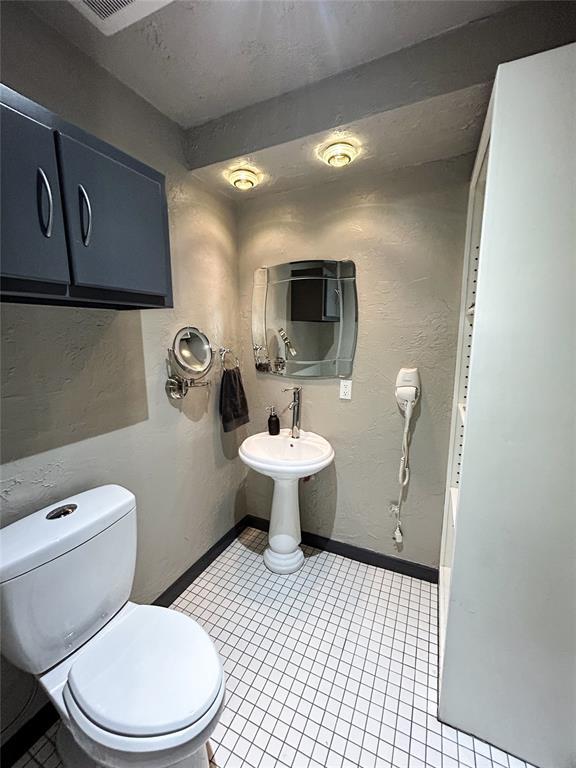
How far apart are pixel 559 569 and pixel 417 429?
2.82 feet

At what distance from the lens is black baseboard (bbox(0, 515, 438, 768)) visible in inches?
46.2

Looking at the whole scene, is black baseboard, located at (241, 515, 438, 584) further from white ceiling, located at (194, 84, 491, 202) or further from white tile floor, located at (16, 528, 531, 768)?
white ceiling, located at (194, 84, 491, 202)

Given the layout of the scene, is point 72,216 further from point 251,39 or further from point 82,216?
point 251,39

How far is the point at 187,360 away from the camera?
66.5 inches

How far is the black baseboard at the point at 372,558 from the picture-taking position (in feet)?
6.24

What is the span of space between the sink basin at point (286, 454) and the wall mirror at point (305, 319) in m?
0.40

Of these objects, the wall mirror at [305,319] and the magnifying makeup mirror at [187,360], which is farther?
the wall mirror at [305,319]

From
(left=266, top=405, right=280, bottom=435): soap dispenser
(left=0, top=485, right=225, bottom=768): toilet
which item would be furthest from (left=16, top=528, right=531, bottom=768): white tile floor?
(left=266, top=405, right=280, bottom=435): soap dispenser

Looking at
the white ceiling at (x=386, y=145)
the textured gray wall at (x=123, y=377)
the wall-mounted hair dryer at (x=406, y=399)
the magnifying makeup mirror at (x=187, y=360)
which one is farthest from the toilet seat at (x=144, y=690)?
the white ceiling at (x=386, y=145)

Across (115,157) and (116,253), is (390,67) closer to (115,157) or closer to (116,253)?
(115,157)

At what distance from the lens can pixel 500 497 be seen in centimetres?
103

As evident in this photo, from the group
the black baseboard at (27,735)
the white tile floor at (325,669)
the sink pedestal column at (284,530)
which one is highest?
the sink pedestal column at (284,530)

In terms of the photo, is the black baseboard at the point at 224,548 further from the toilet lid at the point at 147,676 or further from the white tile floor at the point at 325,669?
the toilet lid at the point at 147,676

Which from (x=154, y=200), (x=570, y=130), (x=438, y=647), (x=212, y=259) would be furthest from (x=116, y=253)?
(x=438, y=647)
